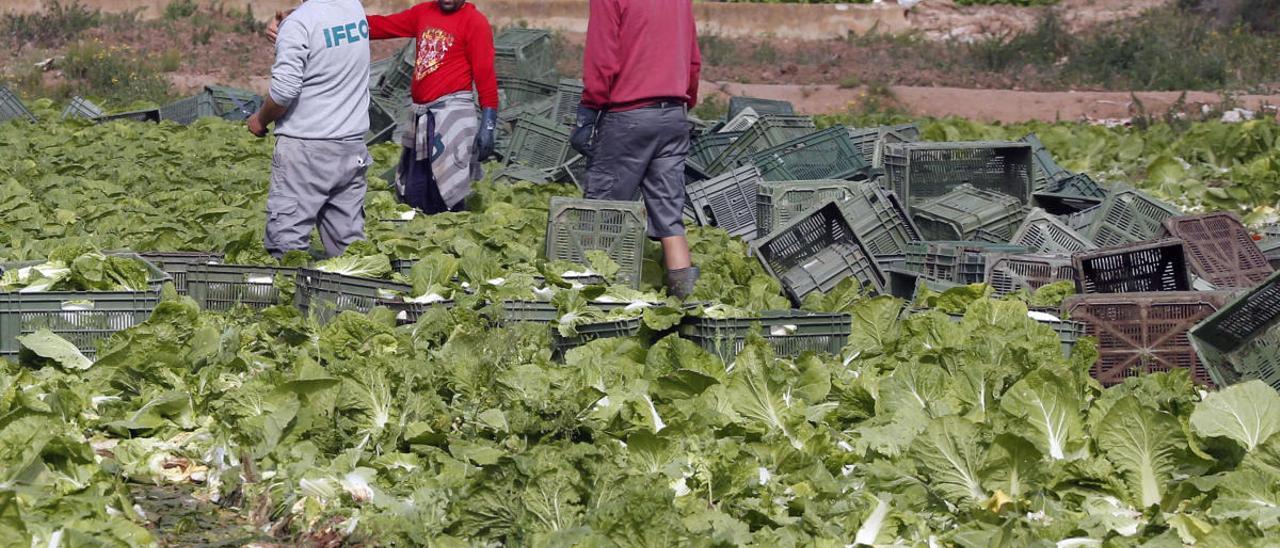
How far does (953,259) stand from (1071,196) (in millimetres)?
2393

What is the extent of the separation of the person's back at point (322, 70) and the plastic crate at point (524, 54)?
6834 millimetres

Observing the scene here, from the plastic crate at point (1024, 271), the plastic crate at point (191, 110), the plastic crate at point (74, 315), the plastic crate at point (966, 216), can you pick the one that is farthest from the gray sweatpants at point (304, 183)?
the plastic crate at point (191, 110)

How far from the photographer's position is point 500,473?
14.2 ft

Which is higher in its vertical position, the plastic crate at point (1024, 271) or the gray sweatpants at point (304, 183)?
the gray sweatpants at point (304, 183)

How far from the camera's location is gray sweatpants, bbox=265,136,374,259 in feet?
23.2

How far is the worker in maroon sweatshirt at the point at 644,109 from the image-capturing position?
7242 mm

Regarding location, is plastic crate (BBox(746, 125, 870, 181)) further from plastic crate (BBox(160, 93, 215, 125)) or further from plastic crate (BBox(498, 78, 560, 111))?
plastic crate (BBox(160, 93, 215, 125))

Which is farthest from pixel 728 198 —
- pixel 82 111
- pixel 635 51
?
pixel 82 111

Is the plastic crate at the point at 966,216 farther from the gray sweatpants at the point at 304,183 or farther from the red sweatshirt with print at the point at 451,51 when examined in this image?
the gray sweatpants at the point at 304,183

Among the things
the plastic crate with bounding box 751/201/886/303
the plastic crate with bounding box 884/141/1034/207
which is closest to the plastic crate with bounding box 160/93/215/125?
the plastic crate with bounding box 884/141/1034/207

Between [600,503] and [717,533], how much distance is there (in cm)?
39

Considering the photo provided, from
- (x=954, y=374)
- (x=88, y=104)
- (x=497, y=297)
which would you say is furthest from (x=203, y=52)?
(x=954, y=374)

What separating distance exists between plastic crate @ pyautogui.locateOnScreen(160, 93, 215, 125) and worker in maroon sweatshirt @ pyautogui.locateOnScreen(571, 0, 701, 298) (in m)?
8.14

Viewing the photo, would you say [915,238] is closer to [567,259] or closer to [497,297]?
[567,259]
